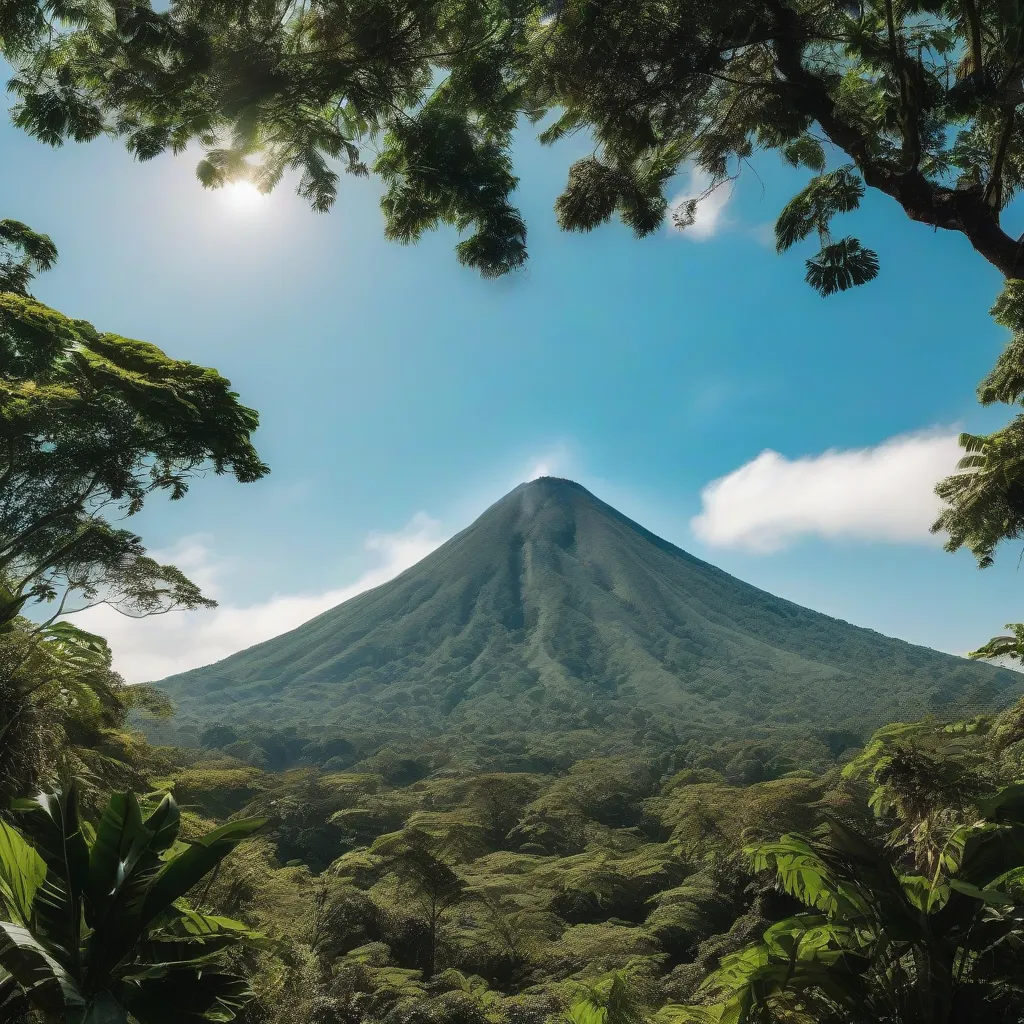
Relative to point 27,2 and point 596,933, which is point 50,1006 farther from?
point 596,933

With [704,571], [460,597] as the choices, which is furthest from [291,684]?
[704,571]

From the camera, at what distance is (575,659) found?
9475cm

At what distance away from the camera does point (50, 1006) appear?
2766mm

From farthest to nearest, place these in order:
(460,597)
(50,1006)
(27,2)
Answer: (460,597) → (27,2) → (50,1006)

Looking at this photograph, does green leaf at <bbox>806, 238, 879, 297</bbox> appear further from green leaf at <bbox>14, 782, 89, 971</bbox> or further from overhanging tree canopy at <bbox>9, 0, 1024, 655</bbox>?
green leaf at <bbox>14, 782, 89, 971</bbox>

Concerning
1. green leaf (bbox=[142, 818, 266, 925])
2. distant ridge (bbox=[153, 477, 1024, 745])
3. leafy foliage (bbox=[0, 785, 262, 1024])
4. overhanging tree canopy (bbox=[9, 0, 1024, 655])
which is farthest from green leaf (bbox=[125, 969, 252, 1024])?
distant ridge (bbox=[153, 477, 1024, 745])

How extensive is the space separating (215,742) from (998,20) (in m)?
65.8

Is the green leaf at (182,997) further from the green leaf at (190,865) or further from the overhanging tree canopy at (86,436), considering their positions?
the overhanging tree canopy at (86,436)

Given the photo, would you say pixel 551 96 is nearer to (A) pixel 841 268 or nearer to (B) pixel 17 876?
(A) pixel 841 268

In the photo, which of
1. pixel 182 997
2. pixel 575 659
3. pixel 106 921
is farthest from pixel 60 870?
pixel 575 659

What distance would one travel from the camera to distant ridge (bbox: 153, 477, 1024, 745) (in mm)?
70812

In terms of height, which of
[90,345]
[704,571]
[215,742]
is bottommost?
[215,742]

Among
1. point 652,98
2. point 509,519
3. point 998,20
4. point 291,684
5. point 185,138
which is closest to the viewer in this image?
point 998,20

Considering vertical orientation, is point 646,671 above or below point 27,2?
below
